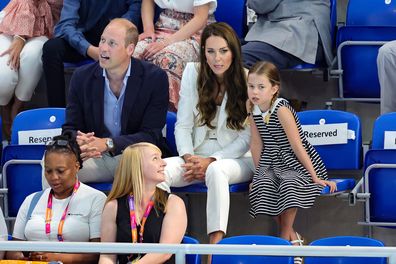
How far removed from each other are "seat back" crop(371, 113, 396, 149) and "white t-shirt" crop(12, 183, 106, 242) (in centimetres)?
148

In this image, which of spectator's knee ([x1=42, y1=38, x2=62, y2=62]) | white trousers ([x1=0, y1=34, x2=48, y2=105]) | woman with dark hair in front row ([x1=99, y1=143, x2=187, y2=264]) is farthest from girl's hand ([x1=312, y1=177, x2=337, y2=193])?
white trousers ([x1=0, y1=34, x2=48, y2=105])

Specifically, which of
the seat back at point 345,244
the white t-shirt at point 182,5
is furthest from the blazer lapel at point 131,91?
the seat back at point 345,244

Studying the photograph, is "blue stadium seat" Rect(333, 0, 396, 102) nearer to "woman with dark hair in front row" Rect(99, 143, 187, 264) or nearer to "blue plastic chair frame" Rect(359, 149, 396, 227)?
"blue plastic chair frame" Rect(359, 149, 396, 227)

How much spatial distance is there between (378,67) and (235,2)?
111 centimetres

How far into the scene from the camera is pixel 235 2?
22.5 feet

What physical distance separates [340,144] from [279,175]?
0.47m

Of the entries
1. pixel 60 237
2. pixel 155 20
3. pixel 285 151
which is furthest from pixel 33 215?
pixel 155 20

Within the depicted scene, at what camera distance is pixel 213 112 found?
5.93 metres

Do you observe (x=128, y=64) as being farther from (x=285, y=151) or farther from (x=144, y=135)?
(x=285, y=151)

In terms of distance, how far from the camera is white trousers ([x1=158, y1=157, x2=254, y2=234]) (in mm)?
5414

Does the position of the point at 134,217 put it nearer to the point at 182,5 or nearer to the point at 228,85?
the point at 228,85

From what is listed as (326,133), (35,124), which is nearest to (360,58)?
(326,133)

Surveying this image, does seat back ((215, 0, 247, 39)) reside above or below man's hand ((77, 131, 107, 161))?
above

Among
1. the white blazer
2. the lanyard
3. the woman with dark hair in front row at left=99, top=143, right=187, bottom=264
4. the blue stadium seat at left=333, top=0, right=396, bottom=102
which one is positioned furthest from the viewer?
the blue stadium seat at left=333, top=0, right=396, bottom=102
